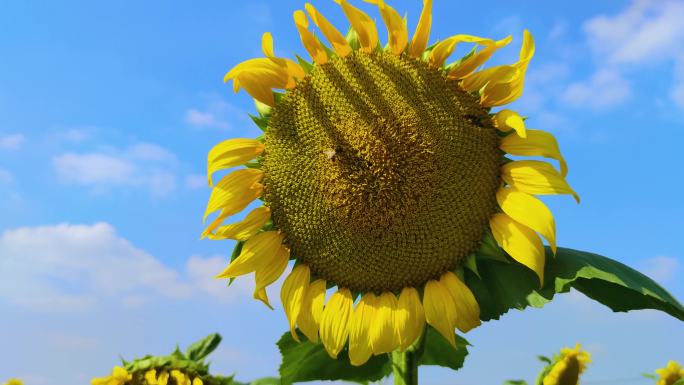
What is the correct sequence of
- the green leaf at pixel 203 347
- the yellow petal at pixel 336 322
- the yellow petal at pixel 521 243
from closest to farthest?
the yellow petal at pixel 521 243
the yellow petal at pixel 336 322
the green leaf at pixel 203 347

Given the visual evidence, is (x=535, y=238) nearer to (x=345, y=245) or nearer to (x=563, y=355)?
(x=345, y=245)

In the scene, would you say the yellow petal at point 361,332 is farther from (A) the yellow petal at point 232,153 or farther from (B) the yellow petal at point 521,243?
(A) the yellow petal at point 232,153

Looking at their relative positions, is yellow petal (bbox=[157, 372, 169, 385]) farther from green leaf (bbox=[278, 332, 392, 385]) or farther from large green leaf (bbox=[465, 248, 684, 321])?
large green leaf (bbox=[465, 248, 684, 321])

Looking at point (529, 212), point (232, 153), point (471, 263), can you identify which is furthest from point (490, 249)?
point (232, 153)

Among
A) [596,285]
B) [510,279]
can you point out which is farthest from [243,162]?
[596,285]

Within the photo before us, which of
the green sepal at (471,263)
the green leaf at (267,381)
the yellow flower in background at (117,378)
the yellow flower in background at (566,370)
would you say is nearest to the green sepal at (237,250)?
the yellow flower in background at (117,378)

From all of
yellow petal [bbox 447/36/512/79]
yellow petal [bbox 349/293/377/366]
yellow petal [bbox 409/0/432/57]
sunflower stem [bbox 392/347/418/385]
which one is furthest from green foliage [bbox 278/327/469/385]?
yellow petal [bbox 409/0/432/57]

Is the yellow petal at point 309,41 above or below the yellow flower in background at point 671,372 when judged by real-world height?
above
